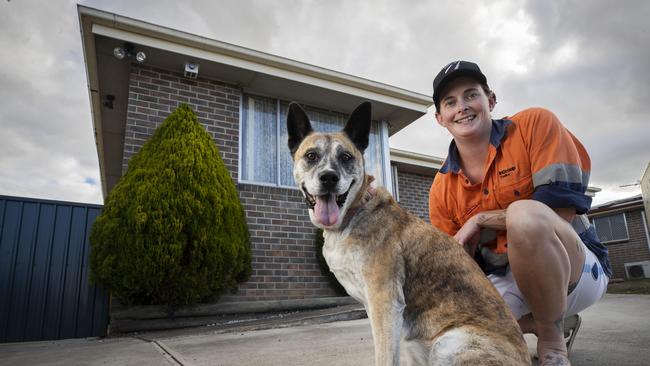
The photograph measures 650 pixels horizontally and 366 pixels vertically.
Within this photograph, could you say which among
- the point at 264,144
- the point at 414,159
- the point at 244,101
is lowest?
the point at 264,144

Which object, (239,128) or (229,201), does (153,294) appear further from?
(239,128)

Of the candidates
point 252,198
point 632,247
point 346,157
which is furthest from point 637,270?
point 346,157

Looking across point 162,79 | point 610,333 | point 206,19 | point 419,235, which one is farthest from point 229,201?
point 610,333

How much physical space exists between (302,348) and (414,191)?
8.77 m

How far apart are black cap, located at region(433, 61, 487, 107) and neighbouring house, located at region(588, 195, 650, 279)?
24905 millimetres

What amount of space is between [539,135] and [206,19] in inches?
249

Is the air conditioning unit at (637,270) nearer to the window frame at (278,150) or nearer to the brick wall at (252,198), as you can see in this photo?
the window frame at (278,150)

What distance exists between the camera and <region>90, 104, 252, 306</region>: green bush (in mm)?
4949

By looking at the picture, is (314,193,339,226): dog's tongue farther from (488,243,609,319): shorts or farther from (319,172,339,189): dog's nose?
(488,243,609,319): shorts

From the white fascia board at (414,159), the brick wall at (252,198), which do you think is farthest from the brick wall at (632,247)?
the brick wall at (252,198)

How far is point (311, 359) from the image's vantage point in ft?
8.85

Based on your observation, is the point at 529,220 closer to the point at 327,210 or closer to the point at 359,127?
the point at 327,210

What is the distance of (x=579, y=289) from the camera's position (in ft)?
7.41

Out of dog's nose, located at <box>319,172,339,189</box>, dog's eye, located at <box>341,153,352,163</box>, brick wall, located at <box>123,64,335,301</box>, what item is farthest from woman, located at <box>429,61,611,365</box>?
brick wall, located at <box>123,64,335,301</box>
